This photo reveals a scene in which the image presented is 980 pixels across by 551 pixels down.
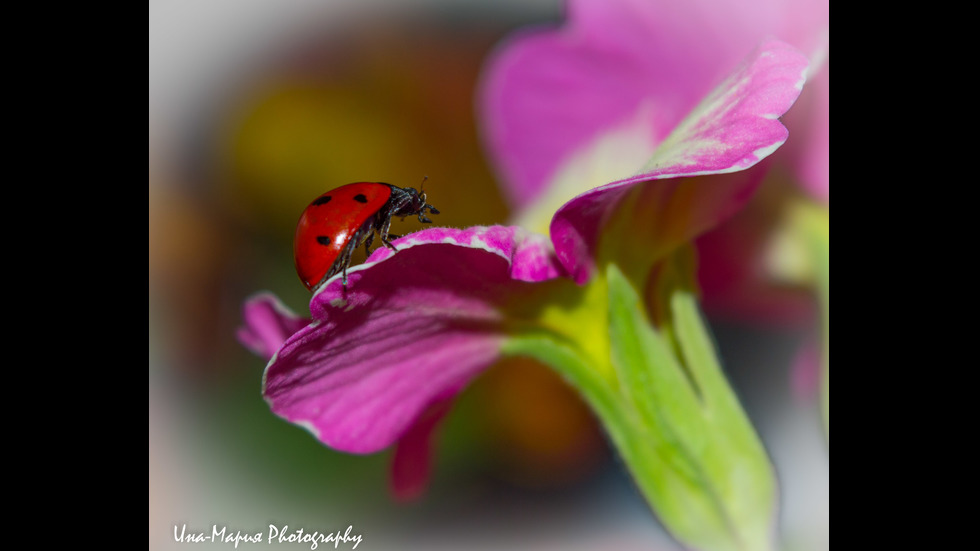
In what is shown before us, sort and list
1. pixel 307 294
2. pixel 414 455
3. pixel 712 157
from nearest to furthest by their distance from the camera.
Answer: pixel 712 157, pixel 414 455, pixel 307 294

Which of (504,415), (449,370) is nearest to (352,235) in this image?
(449,370)

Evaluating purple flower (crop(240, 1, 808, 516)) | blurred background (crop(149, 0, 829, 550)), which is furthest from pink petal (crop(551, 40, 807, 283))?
blurred background (crop(149, 0, 829, 550))

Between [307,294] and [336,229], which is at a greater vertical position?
[307,294]

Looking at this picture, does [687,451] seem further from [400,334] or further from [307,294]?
[307,294]

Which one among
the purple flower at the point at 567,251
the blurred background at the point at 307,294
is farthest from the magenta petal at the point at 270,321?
the blurred background at the point at 307,294

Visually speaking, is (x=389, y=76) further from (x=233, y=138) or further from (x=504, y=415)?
(x=504, y=415)

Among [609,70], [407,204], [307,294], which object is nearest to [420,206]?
[407,204]
